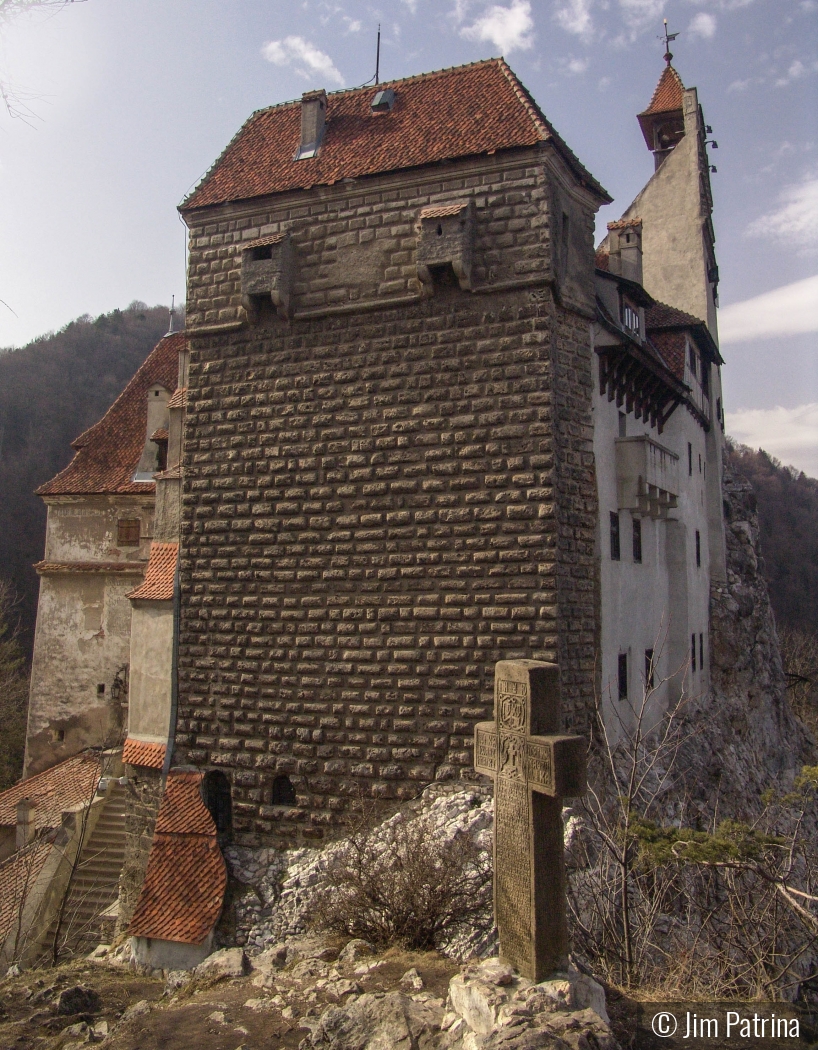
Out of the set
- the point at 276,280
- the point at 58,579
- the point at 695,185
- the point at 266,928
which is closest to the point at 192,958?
the point at 266,928

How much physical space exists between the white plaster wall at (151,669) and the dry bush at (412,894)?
3.87 meters

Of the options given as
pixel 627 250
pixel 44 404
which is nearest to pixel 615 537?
pixel 627 250

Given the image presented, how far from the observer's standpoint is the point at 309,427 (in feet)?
33.1

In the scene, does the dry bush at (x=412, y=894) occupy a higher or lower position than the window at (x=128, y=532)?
lower

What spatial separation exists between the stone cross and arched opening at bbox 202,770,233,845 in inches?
206

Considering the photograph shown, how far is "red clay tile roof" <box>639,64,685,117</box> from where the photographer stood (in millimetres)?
24297

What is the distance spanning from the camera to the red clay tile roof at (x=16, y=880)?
1197 cm

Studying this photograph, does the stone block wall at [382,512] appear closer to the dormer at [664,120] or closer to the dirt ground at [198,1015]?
the dirt ground at [198,1015]

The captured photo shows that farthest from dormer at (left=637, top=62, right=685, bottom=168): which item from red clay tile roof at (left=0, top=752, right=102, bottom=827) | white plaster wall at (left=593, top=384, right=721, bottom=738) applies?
red clay tile roof at (left=0, top=752, right=102, bottom=827)

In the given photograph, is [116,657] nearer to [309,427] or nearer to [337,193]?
[309,427]

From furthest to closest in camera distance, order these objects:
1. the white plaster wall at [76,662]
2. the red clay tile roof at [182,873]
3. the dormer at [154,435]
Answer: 1. the dormer at [154,435]
2. the white plaster wall at [76,662]
3. the red clay tile roof at [182,873]

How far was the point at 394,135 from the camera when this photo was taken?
10.6m

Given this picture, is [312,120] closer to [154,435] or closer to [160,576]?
[160,576]

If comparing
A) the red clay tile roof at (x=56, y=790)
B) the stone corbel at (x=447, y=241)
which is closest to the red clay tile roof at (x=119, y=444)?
the red clay tile roof at (x=56, y=790)
